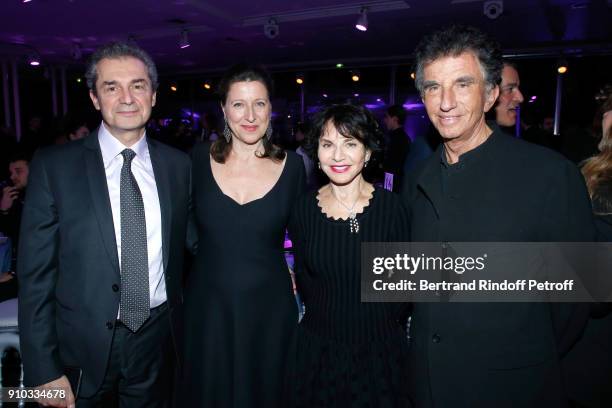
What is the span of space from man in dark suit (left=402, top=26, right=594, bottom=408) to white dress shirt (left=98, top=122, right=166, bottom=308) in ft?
3.59

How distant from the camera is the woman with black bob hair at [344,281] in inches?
70.7

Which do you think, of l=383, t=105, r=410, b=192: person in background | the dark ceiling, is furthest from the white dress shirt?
the dark ceiling

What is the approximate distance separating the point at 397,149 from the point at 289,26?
9.42 ft

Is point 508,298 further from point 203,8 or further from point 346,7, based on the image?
point 203,8

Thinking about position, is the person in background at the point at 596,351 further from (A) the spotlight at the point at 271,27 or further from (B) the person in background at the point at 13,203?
(A) the spotlight at the point at 271,27

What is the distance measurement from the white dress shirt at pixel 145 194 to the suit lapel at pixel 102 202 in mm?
36

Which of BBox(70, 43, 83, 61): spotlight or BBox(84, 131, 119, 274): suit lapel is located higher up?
BBox(70, 43, 83, 61): spotlight

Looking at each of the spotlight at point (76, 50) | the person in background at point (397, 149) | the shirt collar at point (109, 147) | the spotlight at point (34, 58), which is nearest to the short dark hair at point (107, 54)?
the shirt collar at point (109, 147)

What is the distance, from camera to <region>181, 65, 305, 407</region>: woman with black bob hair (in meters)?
2.08

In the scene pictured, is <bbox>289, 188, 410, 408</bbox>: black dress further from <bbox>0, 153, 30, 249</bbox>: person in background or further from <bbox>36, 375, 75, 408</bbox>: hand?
<bbox>0, 153, 30, 249</bbox>: person in background

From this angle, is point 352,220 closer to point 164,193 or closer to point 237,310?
point 237,310

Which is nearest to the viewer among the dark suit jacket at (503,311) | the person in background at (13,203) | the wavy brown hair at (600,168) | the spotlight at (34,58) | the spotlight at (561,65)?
the dark suit jacket at (503,311)

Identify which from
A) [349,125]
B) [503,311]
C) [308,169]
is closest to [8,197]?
[308,169]

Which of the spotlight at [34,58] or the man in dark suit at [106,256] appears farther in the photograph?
the spotlight at [34,58]
